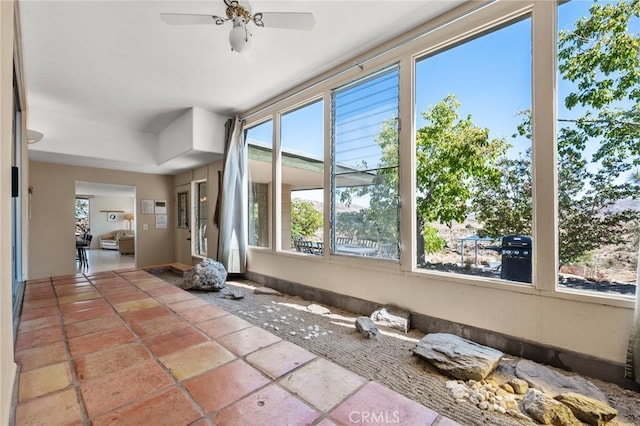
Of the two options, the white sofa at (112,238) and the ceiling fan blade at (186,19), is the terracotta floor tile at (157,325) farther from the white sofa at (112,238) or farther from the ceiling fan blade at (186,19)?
the white sofa at (112,238)

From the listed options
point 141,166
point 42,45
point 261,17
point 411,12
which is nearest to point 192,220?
point 141,166

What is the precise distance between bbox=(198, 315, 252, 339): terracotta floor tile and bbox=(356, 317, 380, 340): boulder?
1086mm

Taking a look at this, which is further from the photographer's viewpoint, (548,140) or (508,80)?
(508,80)

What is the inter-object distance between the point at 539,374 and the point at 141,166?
21.2 ft

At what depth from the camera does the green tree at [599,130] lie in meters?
1.72

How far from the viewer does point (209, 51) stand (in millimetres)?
2803

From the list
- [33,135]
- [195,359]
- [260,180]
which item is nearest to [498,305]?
[195,359]

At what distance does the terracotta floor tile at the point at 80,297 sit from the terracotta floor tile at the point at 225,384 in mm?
1846

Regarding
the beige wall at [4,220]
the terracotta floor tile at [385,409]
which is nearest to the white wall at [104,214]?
the beige wall at [4,220]

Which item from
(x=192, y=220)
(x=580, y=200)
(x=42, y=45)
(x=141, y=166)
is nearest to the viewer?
(x=580, y=200)

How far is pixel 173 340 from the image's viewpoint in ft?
5.11

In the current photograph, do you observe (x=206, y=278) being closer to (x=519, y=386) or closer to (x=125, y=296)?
(x=125, y=296)

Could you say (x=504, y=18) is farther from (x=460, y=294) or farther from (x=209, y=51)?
(x=209, y=51)

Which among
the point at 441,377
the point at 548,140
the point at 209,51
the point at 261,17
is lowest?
the point at 441,377
